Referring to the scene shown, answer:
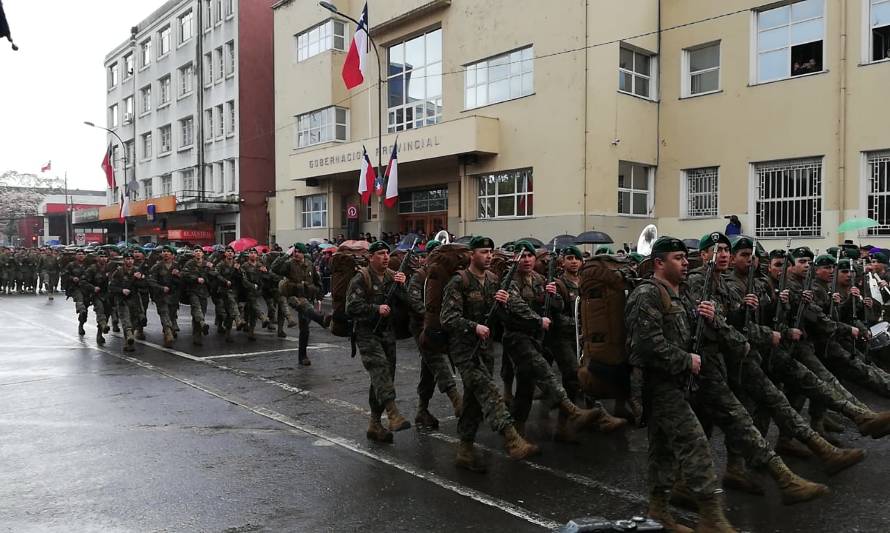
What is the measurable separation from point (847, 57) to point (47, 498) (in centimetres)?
1863

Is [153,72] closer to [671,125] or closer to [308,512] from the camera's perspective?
[671,125]

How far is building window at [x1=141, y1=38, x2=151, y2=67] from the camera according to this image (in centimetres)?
4644

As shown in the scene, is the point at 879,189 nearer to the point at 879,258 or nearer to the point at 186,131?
the point at 879,258

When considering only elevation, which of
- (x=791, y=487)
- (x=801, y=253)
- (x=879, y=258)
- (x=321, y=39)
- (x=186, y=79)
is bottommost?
(x=791, y=487)

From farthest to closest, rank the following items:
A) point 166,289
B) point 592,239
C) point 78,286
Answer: point 592,239 < point 78,286 < point 166,289

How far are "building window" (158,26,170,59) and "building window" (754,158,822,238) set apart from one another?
3774cm

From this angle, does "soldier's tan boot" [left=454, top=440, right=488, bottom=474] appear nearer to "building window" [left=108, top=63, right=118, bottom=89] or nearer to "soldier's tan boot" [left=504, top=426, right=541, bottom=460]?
"soldier's tan boot" [left=504, top=426, right=541, bottom=460]

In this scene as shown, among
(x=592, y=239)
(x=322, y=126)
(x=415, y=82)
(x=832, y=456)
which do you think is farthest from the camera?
(x=322, y=126)

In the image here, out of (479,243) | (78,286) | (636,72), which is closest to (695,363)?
(479,243)

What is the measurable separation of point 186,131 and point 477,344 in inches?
1611

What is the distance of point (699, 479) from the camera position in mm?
4293

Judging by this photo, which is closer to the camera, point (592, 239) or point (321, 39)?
point (592, 239)

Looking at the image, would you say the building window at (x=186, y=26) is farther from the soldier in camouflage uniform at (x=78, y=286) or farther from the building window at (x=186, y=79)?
the soldier in camouflage uniform at (x=78, y=286)

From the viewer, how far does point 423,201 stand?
2608cm
